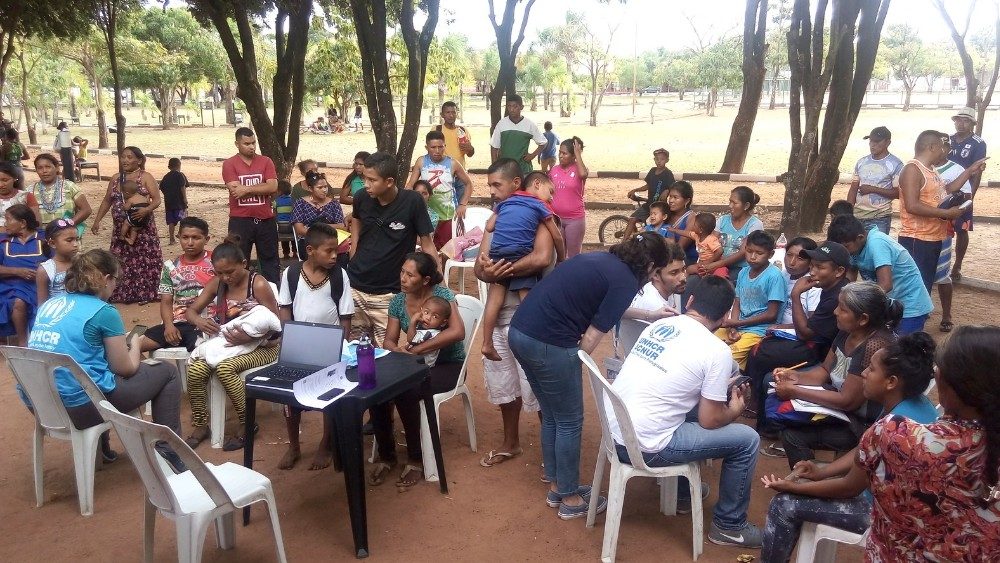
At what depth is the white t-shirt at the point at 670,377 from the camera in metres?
3.24

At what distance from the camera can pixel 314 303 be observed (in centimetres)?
476

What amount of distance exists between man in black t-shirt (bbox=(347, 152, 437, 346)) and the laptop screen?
881 mm

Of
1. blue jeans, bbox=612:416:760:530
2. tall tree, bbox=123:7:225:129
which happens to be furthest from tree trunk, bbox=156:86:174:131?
blue jeans, bbox=612:416:760:530

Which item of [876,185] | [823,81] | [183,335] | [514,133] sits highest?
[823,81]

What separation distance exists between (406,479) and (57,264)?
327cm

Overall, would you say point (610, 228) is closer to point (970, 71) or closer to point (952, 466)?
point (970, 71)

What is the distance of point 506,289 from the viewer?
4246 millimetres

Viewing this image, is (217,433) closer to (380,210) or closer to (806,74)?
(380,210)

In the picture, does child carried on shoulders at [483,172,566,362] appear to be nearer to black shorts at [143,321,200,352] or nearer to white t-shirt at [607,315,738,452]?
white t-shirt at [607,315,738,452]

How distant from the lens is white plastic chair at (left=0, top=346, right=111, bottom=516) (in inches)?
150

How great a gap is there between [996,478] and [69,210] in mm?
7976

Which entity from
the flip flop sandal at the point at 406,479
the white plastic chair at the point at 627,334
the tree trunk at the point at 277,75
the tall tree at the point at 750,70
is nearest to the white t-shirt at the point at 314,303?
the flip flop sandal at the point at 406,479

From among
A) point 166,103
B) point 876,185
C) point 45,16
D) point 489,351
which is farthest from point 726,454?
point 166,103

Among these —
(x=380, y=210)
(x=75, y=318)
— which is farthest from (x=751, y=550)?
(x=75, y=318)
